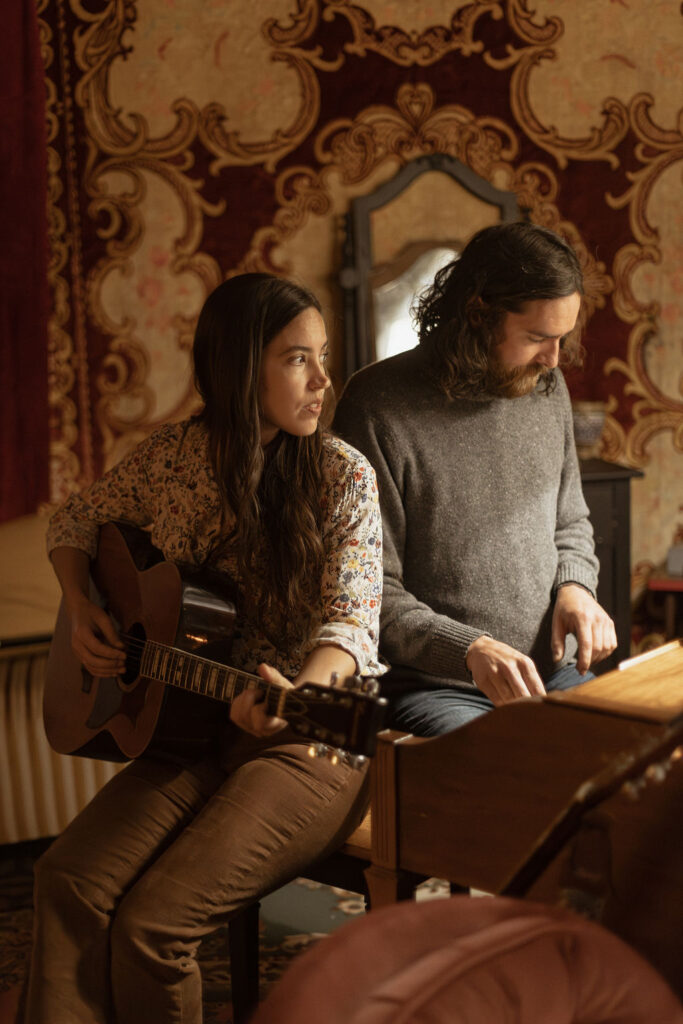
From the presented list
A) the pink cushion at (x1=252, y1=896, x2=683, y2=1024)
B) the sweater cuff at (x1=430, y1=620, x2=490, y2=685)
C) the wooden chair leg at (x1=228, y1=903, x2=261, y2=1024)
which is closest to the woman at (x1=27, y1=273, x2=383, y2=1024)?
the sweater cuff at (x1=430, y1=620, x2=490, y2=685)

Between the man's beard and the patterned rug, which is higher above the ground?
the man's beard

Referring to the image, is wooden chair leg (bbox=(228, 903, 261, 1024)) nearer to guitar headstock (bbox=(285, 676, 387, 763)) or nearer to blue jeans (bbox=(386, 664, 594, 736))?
blue jeans (bbox=(386, 664, 594, 736))

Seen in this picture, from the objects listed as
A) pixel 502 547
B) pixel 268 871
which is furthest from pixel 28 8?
pixel 268 871

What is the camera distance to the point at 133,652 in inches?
73.4

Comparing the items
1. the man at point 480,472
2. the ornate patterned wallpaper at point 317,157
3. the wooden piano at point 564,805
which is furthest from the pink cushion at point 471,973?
the ornate patterned wallpaper at point 317,157

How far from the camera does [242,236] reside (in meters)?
3.34

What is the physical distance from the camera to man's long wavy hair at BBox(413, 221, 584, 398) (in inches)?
78.2

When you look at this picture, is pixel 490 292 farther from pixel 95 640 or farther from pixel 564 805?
pixel 564 805

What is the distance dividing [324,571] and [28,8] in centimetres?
207

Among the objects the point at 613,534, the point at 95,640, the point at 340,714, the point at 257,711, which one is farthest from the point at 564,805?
the point at 613,534

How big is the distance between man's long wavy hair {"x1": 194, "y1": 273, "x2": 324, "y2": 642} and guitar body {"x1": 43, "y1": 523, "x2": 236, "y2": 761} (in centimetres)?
8

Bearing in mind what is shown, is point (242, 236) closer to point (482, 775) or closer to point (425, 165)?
point (425, 165)

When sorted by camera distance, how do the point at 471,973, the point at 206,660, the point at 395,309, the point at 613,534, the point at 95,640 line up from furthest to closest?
the point at 395,309 < the point at 613,534 < the point at 95,640 < the point at 206,660 < the point at 471,973

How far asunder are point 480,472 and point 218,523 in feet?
1.75
